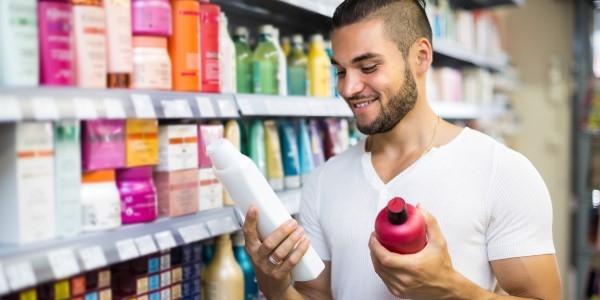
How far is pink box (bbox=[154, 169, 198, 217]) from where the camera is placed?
78.3 inches

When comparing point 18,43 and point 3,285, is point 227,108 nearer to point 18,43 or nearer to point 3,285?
point 18,43

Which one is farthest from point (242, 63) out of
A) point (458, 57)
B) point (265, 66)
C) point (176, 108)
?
point (458, 57)

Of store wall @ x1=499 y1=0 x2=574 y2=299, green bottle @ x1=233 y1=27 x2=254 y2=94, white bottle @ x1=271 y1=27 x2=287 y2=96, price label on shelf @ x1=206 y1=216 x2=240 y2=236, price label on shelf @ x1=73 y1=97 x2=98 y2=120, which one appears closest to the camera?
price label on shelf @ x1=73 y1=97 x2=98 y2=120

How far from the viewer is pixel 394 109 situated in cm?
177

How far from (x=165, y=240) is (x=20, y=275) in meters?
0.50

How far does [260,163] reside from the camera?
2492 millimetres

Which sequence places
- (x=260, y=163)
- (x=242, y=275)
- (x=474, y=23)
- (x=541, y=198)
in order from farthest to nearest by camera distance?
(x=474, y=23) < (x=260, y=163) < (x=242, y=275) < (x=541, y=198)

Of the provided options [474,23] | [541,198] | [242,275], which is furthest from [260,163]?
[474,23]

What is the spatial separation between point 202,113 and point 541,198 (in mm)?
1055

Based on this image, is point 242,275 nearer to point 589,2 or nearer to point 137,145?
point 137,145

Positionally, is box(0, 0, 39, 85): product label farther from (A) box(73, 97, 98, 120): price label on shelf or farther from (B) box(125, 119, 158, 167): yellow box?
(B) box(125, 119, 158, 167): yellow box

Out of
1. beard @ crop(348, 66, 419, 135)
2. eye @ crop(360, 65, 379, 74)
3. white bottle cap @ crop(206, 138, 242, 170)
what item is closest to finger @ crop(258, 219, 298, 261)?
white bottle cap @ crop(206, 138, 242, 170)

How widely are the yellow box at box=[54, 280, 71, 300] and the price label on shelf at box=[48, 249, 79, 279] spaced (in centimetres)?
14

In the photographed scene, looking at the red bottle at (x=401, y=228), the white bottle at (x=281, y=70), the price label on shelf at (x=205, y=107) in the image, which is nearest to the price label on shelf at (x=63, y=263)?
the price label on shelf at (x=205, y=107)
